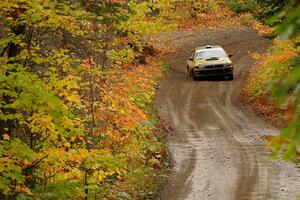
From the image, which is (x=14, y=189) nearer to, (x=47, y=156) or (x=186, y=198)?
(x=47, y=156)

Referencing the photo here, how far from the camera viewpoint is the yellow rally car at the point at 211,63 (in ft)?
94.2

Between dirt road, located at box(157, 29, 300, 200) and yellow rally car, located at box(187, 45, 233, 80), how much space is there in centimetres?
57

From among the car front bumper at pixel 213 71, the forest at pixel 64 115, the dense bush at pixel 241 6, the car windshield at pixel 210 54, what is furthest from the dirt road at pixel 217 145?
the dense bush at pixel 241 6

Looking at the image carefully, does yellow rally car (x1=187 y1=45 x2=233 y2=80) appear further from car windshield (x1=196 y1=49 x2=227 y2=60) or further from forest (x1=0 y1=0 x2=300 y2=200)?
forest (x1=0 y1=0 x2=300 y2=200)

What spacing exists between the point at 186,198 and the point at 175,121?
920 centimetres

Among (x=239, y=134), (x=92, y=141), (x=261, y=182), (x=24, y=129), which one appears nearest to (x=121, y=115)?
(x=92, y=141)

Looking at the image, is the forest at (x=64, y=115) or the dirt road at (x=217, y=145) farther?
the dirt road at (x=217, y=145)

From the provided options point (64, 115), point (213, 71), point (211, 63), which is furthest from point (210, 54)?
point (64, 115)

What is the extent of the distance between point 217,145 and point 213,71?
1143cm

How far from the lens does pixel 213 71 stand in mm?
29109

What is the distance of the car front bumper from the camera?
29.0 meters

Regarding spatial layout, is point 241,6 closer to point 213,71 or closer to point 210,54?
point 210,54

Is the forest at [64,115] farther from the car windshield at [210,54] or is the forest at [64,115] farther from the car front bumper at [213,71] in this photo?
the car front bumper at [213,71]

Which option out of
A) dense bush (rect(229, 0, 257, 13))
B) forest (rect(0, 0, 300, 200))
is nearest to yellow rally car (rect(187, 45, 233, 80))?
forest (rect(0, 0, 300, 200))
